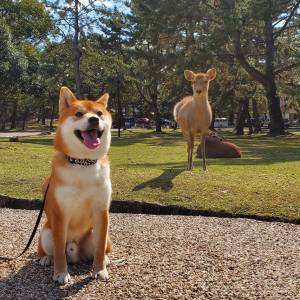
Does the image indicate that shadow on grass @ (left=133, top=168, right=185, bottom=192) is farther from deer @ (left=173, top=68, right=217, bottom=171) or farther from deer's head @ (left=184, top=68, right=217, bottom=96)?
deer's head @ (left=184, top=68, right=217, bottom=96)

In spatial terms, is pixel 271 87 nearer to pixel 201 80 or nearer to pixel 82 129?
pixel 201 80

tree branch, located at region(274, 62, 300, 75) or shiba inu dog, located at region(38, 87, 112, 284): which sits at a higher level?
tree branch, located at region(274, 62, 300, 75)

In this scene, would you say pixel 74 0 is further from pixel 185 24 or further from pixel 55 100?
pixel 55 100

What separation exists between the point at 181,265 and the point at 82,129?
182 centimetres

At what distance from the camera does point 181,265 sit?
16.2 feet

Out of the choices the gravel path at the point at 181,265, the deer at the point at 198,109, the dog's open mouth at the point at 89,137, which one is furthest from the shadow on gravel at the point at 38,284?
the deer at the point at 198,109

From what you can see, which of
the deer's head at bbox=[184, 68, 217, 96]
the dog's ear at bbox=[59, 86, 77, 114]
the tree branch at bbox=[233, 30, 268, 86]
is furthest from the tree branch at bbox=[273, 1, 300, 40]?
the dog's ear at bbox=[59, 86, 77, 114]

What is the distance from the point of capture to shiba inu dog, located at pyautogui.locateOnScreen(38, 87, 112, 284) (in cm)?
409

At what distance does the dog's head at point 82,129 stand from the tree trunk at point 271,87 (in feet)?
95.8

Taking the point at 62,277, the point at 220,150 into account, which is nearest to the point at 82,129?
the point at 62,277

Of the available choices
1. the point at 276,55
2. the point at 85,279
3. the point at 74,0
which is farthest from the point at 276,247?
the point at 276,55

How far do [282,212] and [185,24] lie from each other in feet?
87.0

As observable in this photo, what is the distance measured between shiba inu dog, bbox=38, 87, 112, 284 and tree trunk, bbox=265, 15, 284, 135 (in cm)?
2907

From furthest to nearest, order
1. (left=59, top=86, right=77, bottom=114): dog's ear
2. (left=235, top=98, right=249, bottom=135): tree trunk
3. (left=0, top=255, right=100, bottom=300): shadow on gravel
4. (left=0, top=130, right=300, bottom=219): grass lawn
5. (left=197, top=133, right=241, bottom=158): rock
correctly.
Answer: (left=235, top=98, right=249, bottom=135): tree trunk < (left=197, top=133, right=241, bottom=158): rock < (left=0, top=130, right=300, bottom=219): grass lawn < (left=59, top=86, right=77, bottom=114): dog's ear < (left=0, top=255, right=100, bottom=300): shadow on gravel
